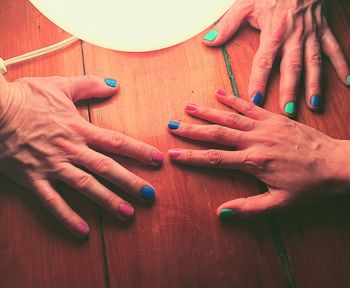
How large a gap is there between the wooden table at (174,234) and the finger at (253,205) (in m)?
0.02

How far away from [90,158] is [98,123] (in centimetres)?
10

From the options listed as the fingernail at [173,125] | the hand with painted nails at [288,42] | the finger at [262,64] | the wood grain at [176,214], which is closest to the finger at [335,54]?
the hand with painted nails at [288,42]

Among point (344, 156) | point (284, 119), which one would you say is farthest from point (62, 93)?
point (344, 156)

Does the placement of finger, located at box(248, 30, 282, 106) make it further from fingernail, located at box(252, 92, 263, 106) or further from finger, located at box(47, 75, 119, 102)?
finger, located at box(47, 75, 119, 102)

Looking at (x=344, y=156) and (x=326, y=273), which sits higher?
(x=344, y=156)

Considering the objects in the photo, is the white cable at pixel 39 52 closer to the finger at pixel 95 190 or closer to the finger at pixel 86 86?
the finger at pixel 86 86

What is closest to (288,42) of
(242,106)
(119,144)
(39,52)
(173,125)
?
(242,106)

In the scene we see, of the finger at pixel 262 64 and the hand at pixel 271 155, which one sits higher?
the finger at pixel 262 64

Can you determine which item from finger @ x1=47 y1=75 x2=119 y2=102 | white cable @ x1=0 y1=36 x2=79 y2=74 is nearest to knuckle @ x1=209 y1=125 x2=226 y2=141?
finger @ x1=47 y1=75 x2=119 y2=102

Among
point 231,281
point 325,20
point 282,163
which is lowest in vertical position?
point 231,281

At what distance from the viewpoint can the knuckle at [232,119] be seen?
63cm

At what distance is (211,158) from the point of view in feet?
1.98

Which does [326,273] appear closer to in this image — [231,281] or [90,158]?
[231,281]

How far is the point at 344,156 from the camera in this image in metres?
0.60
